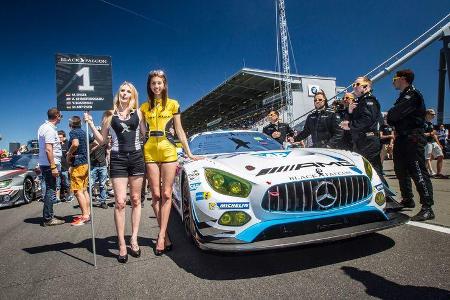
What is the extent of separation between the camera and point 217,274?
246 centimetres

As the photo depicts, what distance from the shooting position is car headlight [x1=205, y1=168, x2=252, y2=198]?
7.90 ft

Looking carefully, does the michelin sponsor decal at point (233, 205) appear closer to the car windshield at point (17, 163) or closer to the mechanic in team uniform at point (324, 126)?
the mechanic in team uniform at point (324, 126)

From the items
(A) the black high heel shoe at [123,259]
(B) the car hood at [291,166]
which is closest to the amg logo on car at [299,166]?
(B) the car hood at [291,166]

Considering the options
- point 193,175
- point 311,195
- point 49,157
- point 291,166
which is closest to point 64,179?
point 49,157

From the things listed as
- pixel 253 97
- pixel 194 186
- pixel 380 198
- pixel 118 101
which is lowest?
pixel 380 198

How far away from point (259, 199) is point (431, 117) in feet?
24.4

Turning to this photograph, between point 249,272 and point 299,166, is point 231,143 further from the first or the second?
point 249,272

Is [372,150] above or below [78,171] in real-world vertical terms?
above

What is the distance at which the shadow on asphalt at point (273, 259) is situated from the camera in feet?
8.01

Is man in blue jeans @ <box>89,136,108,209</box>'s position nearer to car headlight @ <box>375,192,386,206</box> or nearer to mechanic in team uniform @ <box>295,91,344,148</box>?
mechanic in team uniform @ <box>295,91,344,148</box>

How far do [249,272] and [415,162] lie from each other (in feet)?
8.27

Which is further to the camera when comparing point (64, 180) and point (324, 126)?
point (64, 180)

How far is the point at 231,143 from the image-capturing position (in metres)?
4.03

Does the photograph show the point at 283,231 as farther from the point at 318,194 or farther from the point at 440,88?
the point at 440,88
